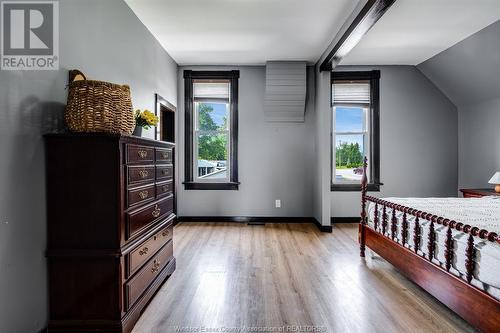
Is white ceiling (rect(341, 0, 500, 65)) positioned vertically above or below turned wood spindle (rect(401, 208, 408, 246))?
above

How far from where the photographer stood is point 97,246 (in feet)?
5.67

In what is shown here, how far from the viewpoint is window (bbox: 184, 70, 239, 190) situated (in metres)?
4.93

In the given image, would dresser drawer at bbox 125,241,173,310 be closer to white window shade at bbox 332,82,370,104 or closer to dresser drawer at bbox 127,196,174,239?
dresser drawer at bbox 127,196,174,239

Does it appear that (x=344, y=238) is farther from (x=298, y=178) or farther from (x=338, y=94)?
(x=338, y=94)

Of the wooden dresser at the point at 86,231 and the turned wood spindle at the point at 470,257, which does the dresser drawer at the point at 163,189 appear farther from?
the turned wood spindle at the point at 470,257

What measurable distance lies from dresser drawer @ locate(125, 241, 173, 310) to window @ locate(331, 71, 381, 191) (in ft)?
10.7

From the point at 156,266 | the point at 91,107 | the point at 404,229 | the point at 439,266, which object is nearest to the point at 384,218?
the point at 404,229

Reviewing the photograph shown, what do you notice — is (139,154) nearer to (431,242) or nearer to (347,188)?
(431,242)

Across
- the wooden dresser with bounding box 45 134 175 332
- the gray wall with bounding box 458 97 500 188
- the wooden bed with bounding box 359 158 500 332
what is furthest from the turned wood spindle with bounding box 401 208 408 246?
the gray wall with bounding box 458 97 500 188

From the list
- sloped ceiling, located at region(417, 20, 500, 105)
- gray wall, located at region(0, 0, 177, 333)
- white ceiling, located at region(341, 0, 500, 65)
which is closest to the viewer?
gray wall, located at region(0, 0, 177, 333)

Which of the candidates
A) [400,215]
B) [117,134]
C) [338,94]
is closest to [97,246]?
[117,134]

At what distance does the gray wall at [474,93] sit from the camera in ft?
12.3

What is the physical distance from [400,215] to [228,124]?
10.4 ft

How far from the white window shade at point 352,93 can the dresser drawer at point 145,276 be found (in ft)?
12.3
